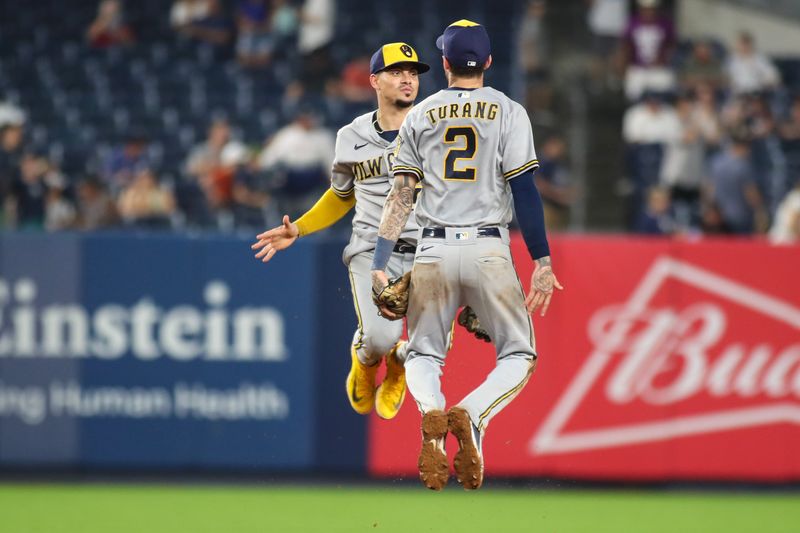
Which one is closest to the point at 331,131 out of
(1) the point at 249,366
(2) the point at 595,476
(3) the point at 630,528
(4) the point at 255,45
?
(4) the point at 255,45

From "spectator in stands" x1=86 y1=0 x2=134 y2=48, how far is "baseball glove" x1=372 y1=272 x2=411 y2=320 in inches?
Answer: 513

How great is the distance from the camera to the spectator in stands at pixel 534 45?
17.8 meters

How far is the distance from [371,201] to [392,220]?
852 millimetres

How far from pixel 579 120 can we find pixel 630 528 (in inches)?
274

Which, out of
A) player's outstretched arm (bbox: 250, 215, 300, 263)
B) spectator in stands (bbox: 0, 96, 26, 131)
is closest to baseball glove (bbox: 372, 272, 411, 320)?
player's outstretched arm (bbox: 250, 215, 300, 263)

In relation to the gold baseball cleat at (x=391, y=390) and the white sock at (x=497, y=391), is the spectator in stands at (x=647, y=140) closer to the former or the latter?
the gold baseball cleat at (x=391, y=390)

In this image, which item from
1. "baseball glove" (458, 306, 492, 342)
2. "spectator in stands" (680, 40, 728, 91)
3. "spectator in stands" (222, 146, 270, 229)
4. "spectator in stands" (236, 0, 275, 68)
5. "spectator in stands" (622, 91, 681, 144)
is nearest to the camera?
"baseball glove" (458, 306, 492, 342)

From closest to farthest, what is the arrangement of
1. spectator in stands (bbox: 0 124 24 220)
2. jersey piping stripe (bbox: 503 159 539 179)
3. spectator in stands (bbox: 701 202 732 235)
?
jersey piping stripe (bbox: 503 159 539 179)
spectator in stands (bbox: 701 202 732 235)
spectator in stands (bbox: 0 124 24 220)

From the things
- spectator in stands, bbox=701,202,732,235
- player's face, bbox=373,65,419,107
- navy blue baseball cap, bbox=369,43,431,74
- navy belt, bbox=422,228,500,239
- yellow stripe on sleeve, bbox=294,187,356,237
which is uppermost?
navy blue baseball cap, bbox=369,43,431,74

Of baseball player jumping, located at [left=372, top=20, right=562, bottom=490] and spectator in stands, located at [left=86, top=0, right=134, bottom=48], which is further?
spectator in stands, located at [left=86, top=0, right=134, bottom=48]

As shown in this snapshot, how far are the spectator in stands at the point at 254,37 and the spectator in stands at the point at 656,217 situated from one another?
615 centimetres

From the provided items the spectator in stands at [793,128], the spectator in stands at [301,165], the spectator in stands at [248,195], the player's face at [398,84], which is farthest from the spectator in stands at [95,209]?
the spectator in stands at [793,128]

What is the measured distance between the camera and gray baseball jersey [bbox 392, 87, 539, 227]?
24.1ft

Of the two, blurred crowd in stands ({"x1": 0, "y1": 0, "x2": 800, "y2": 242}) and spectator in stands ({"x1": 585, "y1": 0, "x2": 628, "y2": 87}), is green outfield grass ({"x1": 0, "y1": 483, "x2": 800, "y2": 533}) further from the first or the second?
spectator in stands ({"x1": 585, "y1": 0, "x2": 628, "y2": 87})
